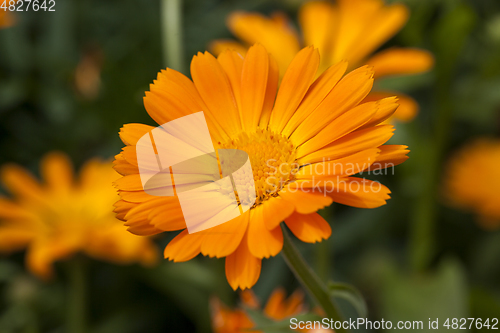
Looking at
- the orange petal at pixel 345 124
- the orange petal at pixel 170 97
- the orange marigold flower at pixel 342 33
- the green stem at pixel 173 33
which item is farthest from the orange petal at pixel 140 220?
the green stem at pixel 173 33

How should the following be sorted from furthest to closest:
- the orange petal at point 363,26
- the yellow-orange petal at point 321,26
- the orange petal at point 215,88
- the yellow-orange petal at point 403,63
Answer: the yellow-orange petal at point 321,26 → the orange petal at point 363,26 → the yellow-orange petal at point 403,63 → the orange petal at point 215,88

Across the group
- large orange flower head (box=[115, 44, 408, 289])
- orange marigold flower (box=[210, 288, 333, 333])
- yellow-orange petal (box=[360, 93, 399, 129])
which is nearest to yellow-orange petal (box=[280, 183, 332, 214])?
large orange flower head (box=[115, 44, 408, 289])

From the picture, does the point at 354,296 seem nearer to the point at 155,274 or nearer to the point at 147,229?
the point at 147,229

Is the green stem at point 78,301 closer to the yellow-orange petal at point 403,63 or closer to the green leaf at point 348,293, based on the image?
the green leaf at point 348,293

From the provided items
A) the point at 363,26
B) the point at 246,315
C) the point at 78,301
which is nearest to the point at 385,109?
the point at 246,315

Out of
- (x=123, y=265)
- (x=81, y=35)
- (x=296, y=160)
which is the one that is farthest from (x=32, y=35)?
(x=296, y=160)

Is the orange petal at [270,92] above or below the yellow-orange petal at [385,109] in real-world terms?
above

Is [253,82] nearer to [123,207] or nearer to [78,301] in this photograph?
[123,207]
